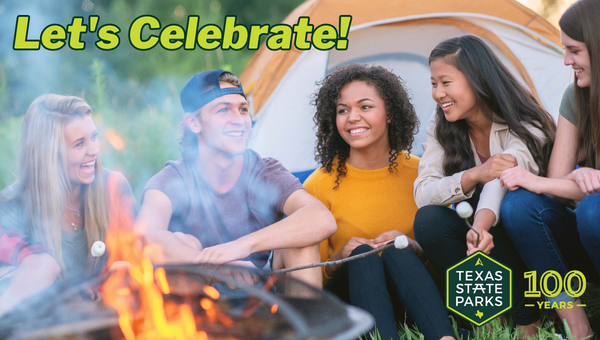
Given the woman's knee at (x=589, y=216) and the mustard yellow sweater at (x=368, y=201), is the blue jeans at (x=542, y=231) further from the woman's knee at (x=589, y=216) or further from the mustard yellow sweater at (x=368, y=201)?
the mustard yellow sweater at (x=368, y=201)

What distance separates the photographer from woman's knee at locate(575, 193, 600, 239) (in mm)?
1435

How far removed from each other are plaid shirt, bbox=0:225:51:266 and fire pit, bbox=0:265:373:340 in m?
0.27

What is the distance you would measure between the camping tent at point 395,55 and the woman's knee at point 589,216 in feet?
5.35

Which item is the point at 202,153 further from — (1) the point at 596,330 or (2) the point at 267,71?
(1) the point at 596,330

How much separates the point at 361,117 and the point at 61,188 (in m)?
1.21

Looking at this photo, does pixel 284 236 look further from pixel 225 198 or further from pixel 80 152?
pixel 80 152

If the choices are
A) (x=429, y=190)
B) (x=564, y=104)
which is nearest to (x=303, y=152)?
(x=429, y=190)

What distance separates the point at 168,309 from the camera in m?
1.23

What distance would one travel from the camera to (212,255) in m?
1.59

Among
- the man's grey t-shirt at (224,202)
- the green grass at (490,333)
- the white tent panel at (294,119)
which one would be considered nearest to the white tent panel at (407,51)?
the white tent panel at (294,119)

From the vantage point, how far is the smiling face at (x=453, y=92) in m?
1.85

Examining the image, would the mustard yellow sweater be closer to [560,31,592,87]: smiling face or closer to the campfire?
[560,31,592,87]: smiling face

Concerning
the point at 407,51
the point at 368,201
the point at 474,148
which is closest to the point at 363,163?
the point at 368,201

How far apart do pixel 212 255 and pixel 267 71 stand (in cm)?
191
